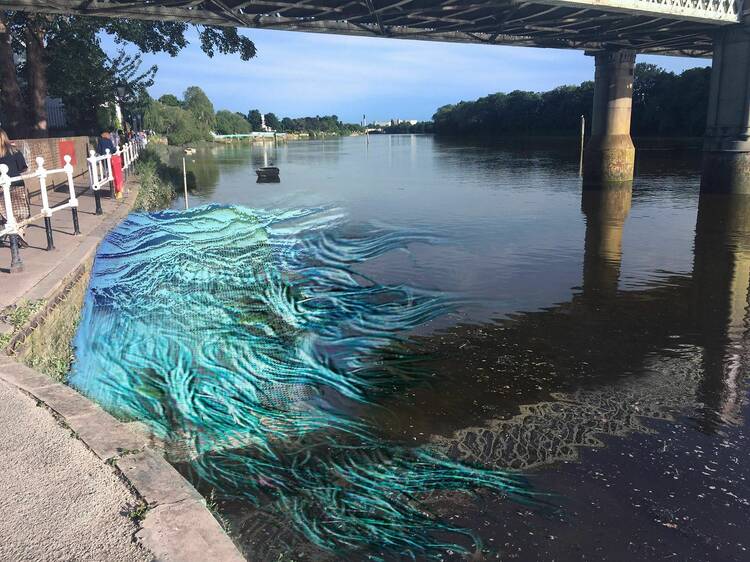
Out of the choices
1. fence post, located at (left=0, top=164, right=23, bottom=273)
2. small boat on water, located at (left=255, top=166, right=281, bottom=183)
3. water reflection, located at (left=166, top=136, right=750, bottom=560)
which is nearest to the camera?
water reflection, located at (left=166, top=136, right=750, bottom=560)

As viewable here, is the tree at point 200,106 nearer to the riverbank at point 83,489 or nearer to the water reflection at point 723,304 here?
the water reflection at point 723,304

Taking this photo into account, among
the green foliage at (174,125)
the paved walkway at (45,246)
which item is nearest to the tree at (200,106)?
the green foliage at (174,125)

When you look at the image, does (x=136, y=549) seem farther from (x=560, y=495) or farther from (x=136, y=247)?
(x=136, y=247)

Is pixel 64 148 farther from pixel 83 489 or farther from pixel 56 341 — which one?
pixel 83 489

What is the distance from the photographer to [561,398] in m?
7.02

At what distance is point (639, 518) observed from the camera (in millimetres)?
4727

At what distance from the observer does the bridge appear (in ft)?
75.8

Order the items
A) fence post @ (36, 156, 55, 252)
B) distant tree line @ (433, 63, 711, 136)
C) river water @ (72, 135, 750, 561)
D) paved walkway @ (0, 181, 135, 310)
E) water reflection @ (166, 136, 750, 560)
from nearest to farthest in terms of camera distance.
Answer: river water @ (72, 135, 750, 561) → water reflection @ (166, 136, 750, 560) → paved walkway @ (0, 181, 135, 310) → fence post @ (36, 156, 55, 252) → distant tree line @ (433, 63, 711, 136)

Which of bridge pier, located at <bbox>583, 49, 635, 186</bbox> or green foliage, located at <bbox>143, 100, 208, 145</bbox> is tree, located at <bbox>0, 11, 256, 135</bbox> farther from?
green foliage, located at <bbox>143, 100, 208, 145</bbox>

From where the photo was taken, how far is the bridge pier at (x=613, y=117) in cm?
3425

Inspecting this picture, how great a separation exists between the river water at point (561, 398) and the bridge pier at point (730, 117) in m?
11.3

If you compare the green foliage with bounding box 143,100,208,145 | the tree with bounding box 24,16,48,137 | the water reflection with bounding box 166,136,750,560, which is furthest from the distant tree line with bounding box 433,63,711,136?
the tree with bounding box 24,16,48,137

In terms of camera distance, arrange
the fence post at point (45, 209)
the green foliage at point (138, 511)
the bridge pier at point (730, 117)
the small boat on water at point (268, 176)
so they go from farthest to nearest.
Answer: the small boat on water at point (268, 176) < the bridge pier at point (730, 117) < the fence post at point (45, 209) < the green foliage at point (138, 511)

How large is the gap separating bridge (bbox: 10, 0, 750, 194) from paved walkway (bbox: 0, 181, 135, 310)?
8.22 metres
